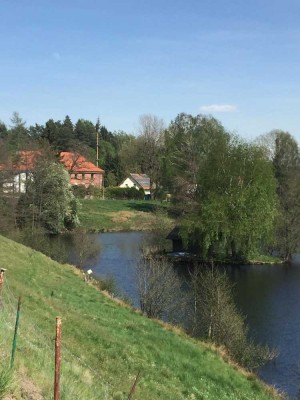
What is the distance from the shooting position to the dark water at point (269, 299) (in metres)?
23.3

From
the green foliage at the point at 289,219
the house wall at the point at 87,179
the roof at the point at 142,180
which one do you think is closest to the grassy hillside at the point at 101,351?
the green foliage at the point at 289,219

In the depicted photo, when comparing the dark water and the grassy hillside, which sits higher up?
the grassy hillside

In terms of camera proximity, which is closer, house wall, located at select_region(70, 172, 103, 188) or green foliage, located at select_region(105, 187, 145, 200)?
green foliage, located at select_region(105, 187, 145, 200)

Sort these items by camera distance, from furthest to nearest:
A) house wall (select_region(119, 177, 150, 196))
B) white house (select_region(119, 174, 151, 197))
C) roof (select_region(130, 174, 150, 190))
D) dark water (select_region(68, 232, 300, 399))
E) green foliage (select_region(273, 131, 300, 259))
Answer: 1. roof (select_region(130, 174, 150, 190))
2. house wall (select_region(119, 177, 150, 196))
3. white house (select_region(119, 174, 151, 197))
4. green foliage (select_region(273, 131, 300, 259))
5. dark water (select_region(68, 232, 300, 399))

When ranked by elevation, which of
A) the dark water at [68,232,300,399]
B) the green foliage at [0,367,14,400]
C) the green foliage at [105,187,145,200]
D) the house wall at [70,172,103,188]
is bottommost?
the dark water at [68,232,300,399]

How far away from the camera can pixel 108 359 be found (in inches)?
565

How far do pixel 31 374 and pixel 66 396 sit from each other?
732mm

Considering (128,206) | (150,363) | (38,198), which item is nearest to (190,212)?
(38,198)

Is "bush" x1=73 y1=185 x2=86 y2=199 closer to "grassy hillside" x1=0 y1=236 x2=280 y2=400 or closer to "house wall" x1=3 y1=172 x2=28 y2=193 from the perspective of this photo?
"house wall" x1=3 y1=172 x2=28 y2=193

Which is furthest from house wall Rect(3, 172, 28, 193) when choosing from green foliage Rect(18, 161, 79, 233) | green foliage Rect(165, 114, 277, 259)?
green foliage Rect(165, 114, 277, 259)

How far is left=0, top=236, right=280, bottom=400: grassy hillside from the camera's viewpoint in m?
9.54

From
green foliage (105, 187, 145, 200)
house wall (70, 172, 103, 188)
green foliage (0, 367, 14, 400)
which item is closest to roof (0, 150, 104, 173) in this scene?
house wall (70, 172, 103, 188)

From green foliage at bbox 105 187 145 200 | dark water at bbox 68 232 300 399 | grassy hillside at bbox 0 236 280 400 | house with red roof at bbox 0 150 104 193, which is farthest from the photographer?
green foliage at bbox 105 187 145 200

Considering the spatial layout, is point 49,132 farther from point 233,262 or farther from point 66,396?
point 66,396
